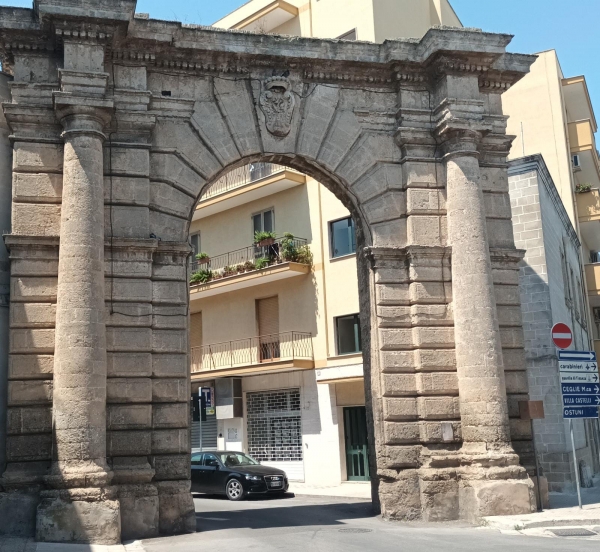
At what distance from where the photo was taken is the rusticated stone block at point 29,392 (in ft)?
39.7

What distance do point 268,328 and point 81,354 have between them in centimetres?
1555

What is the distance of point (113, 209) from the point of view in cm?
1332

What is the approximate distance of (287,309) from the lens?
26.5m

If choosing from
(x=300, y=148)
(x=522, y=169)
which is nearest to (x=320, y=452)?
(x=522, y=169)

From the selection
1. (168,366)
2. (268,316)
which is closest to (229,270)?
(268,316)

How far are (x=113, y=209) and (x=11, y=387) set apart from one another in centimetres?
336

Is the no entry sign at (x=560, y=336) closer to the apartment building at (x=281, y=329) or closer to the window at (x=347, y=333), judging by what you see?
the apartment building at (x=281, y=329)

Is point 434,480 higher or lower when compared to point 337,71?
lower

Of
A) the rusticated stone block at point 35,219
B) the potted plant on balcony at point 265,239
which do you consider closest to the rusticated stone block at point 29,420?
the rusticated stone block at point 35,219

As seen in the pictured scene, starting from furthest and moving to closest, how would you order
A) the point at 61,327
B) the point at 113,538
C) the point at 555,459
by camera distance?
the point at 555,459 < the point at 61,327 < the point at 113,538

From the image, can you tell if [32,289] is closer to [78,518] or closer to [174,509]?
[78,518]

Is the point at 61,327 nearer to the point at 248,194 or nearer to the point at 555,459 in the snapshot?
the point at 555,459

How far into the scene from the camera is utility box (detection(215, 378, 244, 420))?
27031mm

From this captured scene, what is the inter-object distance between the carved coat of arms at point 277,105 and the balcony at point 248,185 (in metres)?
11.5
